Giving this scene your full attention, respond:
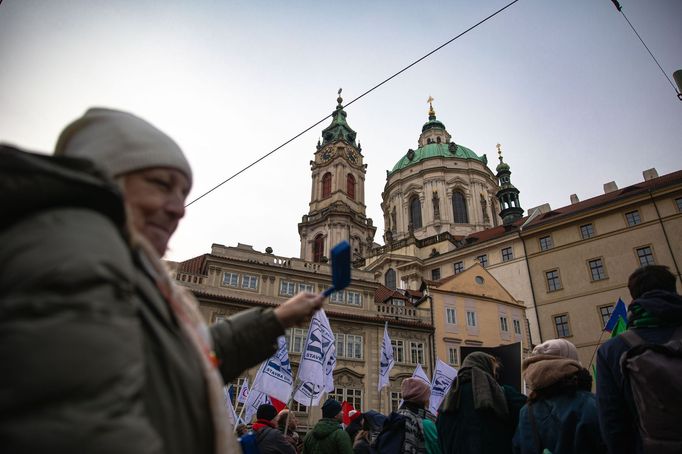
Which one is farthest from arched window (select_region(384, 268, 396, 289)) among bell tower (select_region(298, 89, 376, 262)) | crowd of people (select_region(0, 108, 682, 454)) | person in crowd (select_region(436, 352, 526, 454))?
crowd of people (select_region(0, 108, 682, 454))

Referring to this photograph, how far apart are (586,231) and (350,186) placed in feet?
92.3

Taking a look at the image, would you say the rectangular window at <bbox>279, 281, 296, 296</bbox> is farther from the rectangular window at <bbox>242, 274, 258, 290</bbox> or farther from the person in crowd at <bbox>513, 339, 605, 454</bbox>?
the person in crowd at <bbox>513, 339, 605, 454</bbox>

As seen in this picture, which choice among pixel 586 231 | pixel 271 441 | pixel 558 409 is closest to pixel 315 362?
pixel 271 441

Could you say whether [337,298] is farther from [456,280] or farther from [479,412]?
[479,412]

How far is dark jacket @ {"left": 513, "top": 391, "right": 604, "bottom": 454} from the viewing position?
132 inches

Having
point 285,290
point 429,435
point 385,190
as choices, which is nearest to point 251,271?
point 285,290

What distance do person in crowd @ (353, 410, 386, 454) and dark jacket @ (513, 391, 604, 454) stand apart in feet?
9.86

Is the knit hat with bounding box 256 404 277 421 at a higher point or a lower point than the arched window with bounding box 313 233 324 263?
lower

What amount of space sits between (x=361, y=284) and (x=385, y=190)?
111ft

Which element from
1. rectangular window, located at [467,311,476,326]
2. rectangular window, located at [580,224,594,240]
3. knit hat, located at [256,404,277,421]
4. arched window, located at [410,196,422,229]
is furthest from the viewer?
arched window, located at [410,196,422,229]

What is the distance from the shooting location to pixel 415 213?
5650 centimetres

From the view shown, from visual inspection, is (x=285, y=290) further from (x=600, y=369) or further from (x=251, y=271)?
(x=600, y=369)

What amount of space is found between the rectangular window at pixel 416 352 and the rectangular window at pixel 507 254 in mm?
14874

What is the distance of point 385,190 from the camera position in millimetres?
61500
